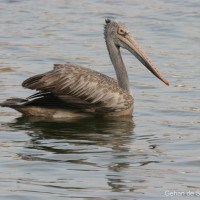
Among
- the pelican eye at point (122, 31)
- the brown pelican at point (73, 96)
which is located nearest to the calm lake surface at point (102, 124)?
the brown pelican at point (73, 96)

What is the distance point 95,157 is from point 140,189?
1.30 meters

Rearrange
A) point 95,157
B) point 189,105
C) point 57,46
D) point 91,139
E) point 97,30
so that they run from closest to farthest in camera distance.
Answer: point 95,157
point 91,139
point 189,105
point 57,46
point 97,30

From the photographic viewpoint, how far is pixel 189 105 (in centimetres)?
1249

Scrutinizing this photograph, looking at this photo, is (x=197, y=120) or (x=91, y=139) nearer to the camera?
(x=91, y=139)

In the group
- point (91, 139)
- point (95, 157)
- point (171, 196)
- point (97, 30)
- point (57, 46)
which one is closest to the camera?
point (171, 196)

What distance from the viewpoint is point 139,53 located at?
1242 centimetres

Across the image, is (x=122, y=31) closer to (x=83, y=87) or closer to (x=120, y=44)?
(x=120, y=44)

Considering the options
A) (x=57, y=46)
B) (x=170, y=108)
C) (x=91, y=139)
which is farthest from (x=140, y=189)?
(x=57, y=46)

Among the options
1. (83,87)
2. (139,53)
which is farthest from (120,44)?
(83,87)

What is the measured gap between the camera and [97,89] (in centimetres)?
1170

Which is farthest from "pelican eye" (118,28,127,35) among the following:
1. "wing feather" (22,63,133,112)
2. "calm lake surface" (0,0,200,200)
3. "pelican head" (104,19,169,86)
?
"calm lake surface" (0,0,200,200)

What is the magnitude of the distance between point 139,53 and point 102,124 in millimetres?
1292

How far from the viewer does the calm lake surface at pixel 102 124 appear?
8.59m

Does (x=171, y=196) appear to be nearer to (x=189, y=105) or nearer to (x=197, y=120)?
(x=197, y=120)
